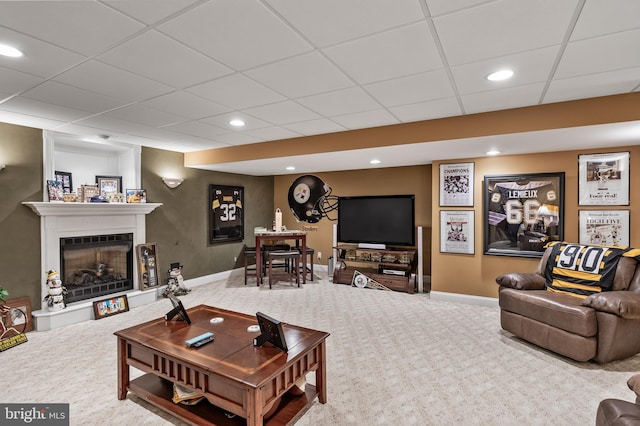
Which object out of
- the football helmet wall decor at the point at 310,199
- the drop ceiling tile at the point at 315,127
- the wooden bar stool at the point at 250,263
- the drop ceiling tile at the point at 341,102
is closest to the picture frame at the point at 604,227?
the drop ceiling tile at the point at 341,102

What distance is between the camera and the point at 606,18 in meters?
1.58

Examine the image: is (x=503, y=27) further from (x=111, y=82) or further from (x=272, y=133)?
(x=272, y=133)

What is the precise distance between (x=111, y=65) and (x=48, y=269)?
3167 mm

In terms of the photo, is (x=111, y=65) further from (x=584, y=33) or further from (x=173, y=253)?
(x=173, y=253)

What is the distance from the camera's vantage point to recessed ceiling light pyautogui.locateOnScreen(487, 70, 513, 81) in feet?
7.34

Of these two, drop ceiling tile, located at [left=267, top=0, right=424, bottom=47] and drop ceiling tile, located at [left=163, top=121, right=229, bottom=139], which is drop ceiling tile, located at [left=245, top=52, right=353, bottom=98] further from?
drop ceiling tile, located at [left=163, top=121, right=229, bottom=139]

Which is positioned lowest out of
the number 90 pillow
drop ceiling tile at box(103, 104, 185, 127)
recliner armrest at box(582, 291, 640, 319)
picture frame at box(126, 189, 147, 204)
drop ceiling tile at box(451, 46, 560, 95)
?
recliner armrest at box(582, 291, 640, 319)

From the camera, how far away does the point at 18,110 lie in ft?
10.2

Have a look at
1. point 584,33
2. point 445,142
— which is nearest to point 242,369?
point 584,33

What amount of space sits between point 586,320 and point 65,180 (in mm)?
6256

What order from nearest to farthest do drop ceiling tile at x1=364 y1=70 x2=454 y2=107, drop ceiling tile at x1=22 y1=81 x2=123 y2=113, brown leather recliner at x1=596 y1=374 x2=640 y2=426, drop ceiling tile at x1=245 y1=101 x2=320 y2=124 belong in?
brown leather recliner at x1=596 y1=374 x2=640 y2=426
drop ceiling tile at x1=364 y1=70 x2=454 y2=107
drop ceiling tile at x1=22 y1=81 x2=123 y2=113
drop ceiling tile at x1=245 y1=101 x2=320 y2=124

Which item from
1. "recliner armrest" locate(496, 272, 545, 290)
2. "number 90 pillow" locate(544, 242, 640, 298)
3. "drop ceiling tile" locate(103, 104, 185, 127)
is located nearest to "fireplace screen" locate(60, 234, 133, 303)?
"drop ceiling tile" locate(103, 104, 185, 127)

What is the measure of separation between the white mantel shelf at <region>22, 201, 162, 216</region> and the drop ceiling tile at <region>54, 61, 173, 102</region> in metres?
2.06

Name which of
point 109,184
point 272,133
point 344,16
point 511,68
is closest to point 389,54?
point 344,16
